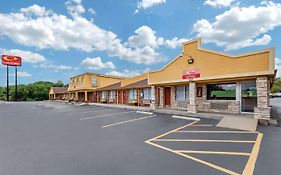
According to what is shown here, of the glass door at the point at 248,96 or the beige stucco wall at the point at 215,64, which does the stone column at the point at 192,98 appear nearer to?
the beige stucco wall at the point at 215,64

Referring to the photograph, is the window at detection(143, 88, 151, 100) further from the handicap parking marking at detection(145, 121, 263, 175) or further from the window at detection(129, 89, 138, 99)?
the handicap parking marking at detection(145, 121, 263, 175)

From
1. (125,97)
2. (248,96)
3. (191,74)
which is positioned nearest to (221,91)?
(248,96)

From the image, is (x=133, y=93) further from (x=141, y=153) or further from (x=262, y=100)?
(x=141, y=153)

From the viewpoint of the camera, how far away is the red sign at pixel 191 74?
12.9m

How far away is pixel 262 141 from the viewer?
6.25 m

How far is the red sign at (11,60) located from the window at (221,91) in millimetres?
60293

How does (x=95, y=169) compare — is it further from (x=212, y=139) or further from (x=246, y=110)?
(x=246, y=110)

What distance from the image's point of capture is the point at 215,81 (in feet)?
42.0

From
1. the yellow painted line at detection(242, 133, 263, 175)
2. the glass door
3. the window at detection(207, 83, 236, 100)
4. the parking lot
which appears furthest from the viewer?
the window at detection(207, 83, 236, 100)

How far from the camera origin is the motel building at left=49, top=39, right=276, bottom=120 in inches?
390

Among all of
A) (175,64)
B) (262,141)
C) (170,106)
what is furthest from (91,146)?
(170,106)

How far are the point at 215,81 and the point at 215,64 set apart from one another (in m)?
1.49

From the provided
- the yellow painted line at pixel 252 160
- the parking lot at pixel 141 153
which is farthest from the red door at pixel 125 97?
the yellow painted line at pixel 252 160

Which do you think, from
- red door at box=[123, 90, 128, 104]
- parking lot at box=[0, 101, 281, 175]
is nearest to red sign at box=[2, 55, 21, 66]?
red door at box=[123, 90, 128, 104]
